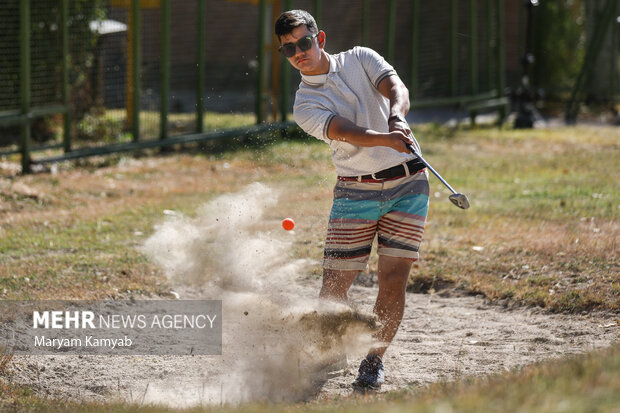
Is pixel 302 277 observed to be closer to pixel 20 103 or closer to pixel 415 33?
pixel 20 103

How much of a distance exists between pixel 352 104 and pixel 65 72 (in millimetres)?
7471

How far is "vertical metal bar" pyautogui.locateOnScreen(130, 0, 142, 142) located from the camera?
12.0m

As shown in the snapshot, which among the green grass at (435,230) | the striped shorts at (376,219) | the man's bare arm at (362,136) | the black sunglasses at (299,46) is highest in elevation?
the black sunglasses at (299,46)

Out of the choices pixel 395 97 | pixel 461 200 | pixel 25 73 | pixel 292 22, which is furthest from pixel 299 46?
pixel 25 73

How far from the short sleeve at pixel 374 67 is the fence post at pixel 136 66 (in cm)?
769

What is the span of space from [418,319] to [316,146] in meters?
6.97

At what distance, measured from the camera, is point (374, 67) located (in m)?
4.85

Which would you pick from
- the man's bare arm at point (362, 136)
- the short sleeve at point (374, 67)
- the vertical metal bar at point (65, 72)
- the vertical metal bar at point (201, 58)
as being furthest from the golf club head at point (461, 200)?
the vertical metal bar at point (201, 58)

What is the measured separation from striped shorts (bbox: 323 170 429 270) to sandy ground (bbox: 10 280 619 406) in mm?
709

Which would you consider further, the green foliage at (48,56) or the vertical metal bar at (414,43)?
the vertical metal bar at (414,43)

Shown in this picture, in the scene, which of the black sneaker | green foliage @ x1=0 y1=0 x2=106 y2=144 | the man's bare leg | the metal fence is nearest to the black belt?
the man's bare leg

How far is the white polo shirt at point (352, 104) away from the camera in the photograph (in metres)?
4.71

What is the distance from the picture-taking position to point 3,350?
5168 mm

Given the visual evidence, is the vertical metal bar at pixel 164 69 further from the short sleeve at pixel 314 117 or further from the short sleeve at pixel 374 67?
the short sleeve at pixel 314 117
